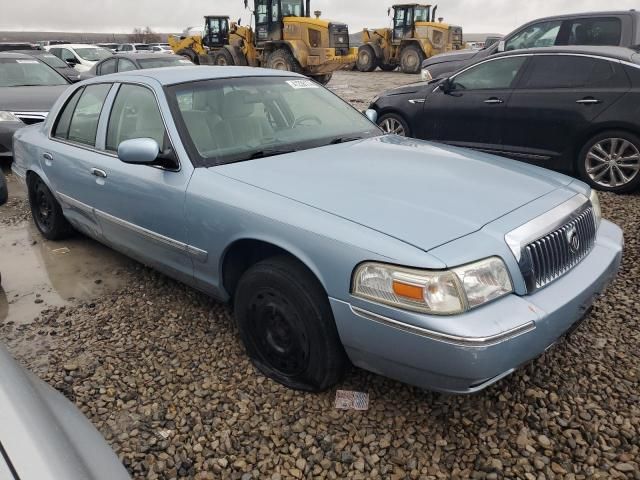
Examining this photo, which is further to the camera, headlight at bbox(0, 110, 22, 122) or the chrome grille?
headlight at bbox(0, 110, 22, 122)

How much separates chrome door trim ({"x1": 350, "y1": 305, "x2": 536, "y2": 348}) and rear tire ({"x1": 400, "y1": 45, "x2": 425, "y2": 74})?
76.3ft

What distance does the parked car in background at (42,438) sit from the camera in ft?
3.71

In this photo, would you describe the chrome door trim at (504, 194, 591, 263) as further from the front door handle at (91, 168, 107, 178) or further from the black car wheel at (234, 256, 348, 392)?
the front door handle at (91, 168, 107, 178)

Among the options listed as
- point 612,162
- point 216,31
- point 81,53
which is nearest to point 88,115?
point 612,162

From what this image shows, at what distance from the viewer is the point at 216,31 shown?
21312 millimetres

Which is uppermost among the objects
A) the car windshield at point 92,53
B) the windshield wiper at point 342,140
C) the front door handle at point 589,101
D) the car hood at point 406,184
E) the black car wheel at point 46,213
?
the car windshield at point 92,53

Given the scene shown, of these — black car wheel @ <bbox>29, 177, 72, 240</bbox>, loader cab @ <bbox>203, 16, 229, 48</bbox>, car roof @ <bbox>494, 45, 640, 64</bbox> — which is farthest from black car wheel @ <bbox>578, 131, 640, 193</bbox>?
loader cab @ <bbox>203, 16, 229, 48</bbox>

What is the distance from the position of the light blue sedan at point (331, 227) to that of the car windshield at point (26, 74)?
18.5 ft

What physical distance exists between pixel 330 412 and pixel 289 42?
57.7 feet

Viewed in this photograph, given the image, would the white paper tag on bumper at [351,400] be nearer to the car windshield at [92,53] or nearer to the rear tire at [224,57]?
the car windshield at [92,53]

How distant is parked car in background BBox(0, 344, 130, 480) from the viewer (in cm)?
113

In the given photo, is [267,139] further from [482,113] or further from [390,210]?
[482,113]

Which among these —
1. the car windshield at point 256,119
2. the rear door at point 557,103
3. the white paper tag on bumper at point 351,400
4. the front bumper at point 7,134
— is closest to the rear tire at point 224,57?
the front bumper at point 7,134

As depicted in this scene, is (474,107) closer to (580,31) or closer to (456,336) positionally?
(580,31)
